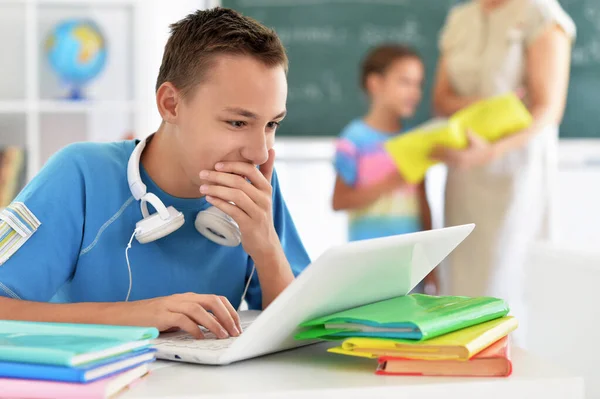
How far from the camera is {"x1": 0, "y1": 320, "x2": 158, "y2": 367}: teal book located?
76 centimetres

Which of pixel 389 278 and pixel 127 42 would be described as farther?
pixel 127 42

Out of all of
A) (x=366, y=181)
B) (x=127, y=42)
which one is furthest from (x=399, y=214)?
(x=127, y=42)

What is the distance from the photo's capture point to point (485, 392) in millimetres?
851

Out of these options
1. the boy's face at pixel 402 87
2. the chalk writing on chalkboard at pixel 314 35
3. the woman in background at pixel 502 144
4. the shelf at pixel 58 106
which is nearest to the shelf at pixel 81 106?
the shelf at pixel 58 106

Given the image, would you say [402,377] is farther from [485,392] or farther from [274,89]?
[274,89]

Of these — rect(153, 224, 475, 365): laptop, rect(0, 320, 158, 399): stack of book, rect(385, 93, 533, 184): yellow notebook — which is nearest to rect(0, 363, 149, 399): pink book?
rect(0, 320, 158, 399): stack of book

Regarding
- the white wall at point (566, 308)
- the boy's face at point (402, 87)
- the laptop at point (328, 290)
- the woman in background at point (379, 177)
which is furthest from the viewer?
the boy's face at point (402, 87)

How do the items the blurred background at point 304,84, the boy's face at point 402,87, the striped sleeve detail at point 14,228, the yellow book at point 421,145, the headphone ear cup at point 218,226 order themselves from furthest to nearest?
1. the blurred background at point 304,84
2. the boy's face at point 402,87
3. the yellow book at point 421,145
4. the headphone ear cup at point 218,226
5. the striped sleeve detail at point 14,228

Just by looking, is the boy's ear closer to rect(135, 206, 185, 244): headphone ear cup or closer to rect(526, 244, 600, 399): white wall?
rect(135, 206, 185, 244): headphone ear cup

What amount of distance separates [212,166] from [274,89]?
164 mm

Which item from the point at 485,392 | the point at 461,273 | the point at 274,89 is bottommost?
the point at 461,273

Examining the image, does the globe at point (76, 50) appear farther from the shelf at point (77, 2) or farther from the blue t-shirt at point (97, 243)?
the blue t-shirt at point (97, 243)

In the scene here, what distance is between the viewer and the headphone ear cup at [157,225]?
1.28m

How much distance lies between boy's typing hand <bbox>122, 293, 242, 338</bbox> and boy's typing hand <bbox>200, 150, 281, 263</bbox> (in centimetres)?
26
